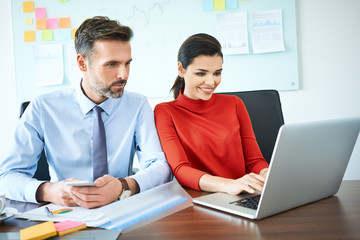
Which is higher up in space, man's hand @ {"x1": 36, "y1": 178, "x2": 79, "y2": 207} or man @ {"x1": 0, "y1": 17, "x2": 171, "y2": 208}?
man @ {"x1": 0, "y1": 17, "x2": 171, "y2": 208}

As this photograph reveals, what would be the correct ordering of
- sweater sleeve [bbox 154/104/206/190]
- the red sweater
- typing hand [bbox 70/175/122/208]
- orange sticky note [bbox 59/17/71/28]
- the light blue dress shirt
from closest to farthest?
typing hand [bbox 70/175/122/208] < sweater sleeve [bbox 154/104/206/190] < the light blue dress shirt < the red sweater < orange sticky note [bbox 59/17/71/28]

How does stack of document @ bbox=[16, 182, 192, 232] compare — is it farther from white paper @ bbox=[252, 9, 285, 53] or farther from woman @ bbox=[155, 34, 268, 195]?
white paper @ bbox=[252, 9, 285, 53]

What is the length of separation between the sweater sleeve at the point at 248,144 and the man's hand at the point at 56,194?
0.79 m

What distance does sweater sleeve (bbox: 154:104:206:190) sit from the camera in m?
1.18

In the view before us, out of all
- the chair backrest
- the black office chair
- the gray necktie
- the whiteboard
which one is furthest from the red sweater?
the whiteboard

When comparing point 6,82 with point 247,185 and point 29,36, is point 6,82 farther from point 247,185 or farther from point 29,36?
point 247,185

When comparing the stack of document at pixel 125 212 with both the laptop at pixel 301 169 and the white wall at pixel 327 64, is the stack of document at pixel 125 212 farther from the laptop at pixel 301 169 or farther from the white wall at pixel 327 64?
the white wall at pixel 327 64

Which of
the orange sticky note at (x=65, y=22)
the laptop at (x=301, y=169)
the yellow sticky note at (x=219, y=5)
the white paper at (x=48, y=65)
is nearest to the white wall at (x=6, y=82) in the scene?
the white paper at (x=48, y=65)

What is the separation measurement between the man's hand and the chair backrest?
0.97 m

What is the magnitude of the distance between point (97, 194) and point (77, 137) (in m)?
0.45

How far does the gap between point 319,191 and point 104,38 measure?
91 centimetres

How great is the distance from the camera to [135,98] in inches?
58.1

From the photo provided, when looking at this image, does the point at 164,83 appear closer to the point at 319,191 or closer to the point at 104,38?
the point at 104,38

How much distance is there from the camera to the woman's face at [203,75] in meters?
1.44
